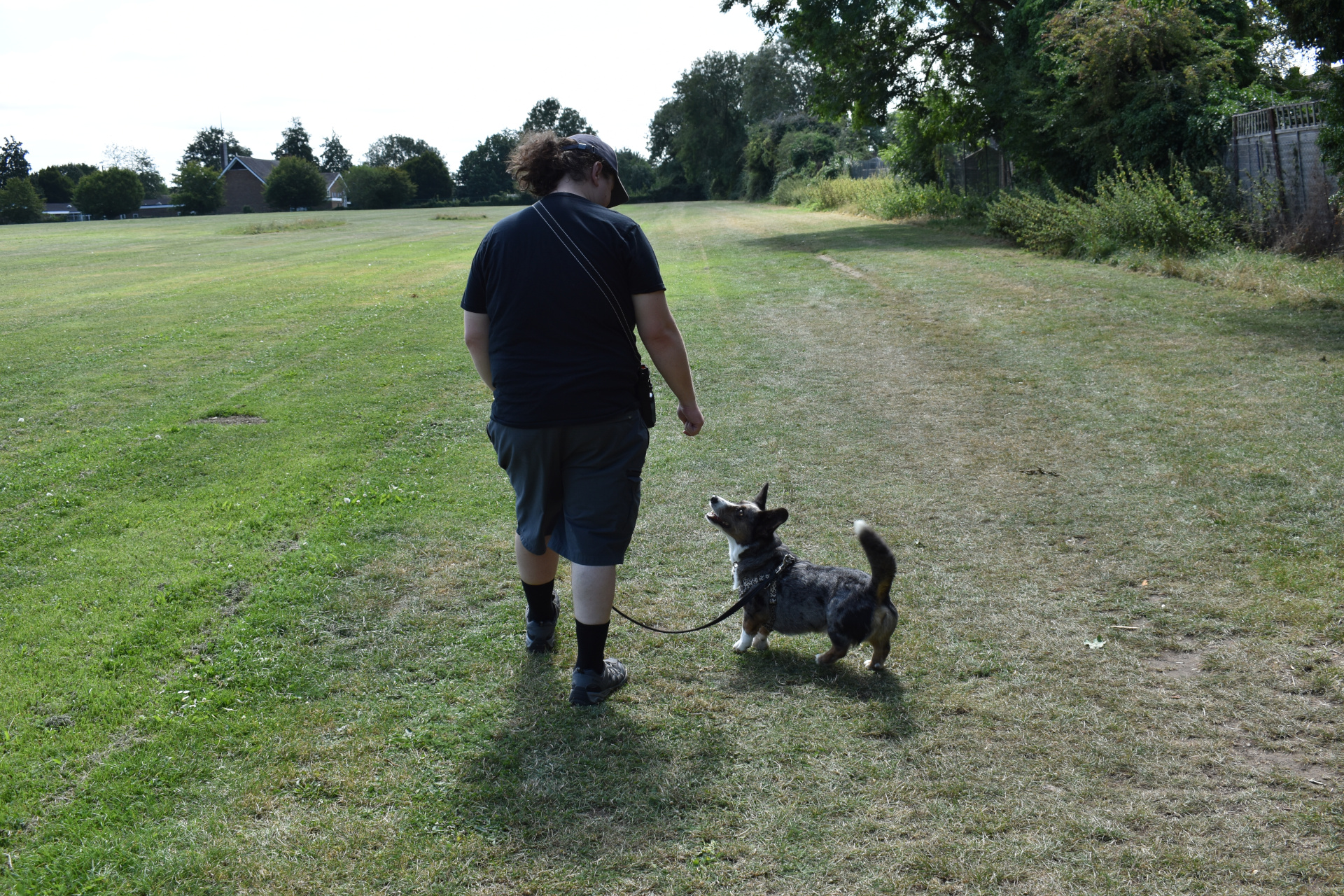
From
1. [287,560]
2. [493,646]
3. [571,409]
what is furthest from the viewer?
[287,560]

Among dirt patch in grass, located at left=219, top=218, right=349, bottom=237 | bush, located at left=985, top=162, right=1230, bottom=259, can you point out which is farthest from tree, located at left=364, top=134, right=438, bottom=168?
bush, located at left=985, top=162, right=1230, bottom=259

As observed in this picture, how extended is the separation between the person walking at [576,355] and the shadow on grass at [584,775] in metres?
0.21

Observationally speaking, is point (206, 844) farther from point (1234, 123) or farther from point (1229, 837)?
point (1234, 123)

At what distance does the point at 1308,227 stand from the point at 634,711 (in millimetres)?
14785

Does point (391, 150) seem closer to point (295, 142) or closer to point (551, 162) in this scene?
point (295, 142)

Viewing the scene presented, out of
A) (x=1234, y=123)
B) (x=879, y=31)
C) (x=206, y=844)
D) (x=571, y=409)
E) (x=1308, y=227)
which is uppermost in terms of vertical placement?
(x=879, y=31)

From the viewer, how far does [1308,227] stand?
14.0m

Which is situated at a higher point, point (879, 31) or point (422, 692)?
point (879, 31)

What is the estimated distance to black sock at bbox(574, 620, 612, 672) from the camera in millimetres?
3639

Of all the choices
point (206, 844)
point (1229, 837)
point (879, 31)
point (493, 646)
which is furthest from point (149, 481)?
point (879, 31)

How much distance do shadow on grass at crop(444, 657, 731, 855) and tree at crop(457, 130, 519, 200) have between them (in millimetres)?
115464

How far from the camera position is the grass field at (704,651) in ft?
9.38

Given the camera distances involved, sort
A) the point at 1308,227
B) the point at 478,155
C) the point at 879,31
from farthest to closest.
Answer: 1. the point at 478,155
2. the point at 879,31
3. the point at 1308,227

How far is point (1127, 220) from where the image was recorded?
16.2m
